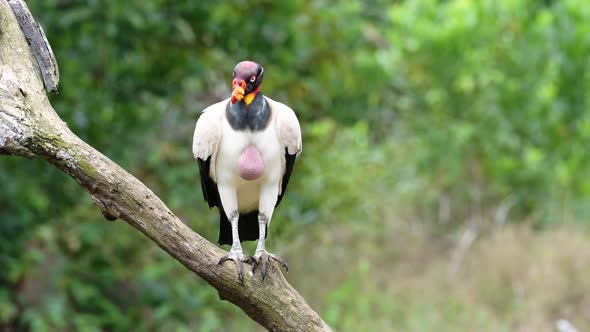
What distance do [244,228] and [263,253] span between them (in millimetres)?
450

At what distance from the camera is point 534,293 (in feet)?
24.7

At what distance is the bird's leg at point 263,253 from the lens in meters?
3.07

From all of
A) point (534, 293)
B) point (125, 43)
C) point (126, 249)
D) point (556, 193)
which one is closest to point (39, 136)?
point (125, 43)

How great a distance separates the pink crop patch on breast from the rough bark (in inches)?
11.5

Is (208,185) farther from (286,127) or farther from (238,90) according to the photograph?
(238,90)

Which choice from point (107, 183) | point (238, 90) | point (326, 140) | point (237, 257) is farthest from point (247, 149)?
point (326, 140)

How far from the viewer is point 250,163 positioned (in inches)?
118

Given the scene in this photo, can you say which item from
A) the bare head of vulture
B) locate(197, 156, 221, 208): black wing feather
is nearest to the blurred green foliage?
locate(197, 156, 221, 208): black wing feather

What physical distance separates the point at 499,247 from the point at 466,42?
208 centimetres

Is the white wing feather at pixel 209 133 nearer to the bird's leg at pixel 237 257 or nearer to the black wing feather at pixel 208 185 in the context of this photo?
the black wing feather at pixel 208 185

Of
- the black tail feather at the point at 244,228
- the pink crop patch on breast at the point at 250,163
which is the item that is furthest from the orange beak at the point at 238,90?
the black tail feather at the point at 244,228

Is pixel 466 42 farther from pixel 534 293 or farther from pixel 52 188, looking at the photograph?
pixel 52 188

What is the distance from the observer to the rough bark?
272 cm

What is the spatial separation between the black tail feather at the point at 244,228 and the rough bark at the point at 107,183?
454mm
